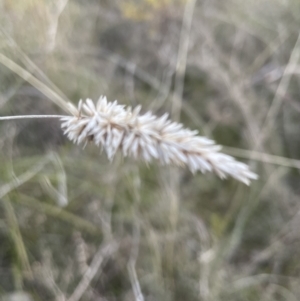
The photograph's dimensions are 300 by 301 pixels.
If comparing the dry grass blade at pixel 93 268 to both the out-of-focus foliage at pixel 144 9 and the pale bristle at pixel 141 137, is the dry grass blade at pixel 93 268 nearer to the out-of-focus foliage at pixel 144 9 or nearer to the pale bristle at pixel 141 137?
the pale bristle at pixel 141 137

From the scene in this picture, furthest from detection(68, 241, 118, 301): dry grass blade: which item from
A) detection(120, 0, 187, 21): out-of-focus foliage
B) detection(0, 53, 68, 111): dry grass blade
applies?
detection(120, 0, 187, 21): out-of-focus foliage

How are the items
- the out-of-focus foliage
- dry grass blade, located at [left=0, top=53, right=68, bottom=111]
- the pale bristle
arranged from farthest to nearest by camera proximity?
1. the out-of-focus foliage
2. dry grass blade, located at [left=0, top=53, right=68, bottom=111]
3. the pale bristle

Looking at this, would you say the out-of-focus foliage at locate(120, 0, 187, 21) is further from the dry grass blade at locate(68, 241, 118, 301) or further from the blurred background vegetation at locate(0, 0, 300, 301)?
the dry grass blade at locate(68, 241, 118, 301)

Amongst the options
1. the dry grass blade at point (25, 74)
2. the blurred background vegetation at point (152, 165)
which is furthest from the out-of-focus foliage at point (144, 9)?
the dry grass blade at point (25, 74)

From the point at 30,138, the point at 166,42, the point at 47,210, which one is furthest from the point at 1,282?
Answer: the point at 166,42

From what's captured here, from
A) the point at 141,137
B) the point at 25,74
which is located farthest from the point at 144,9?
the point at 141,137

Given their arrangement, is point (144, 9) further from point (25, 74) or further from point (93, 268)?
point (93, 268)
